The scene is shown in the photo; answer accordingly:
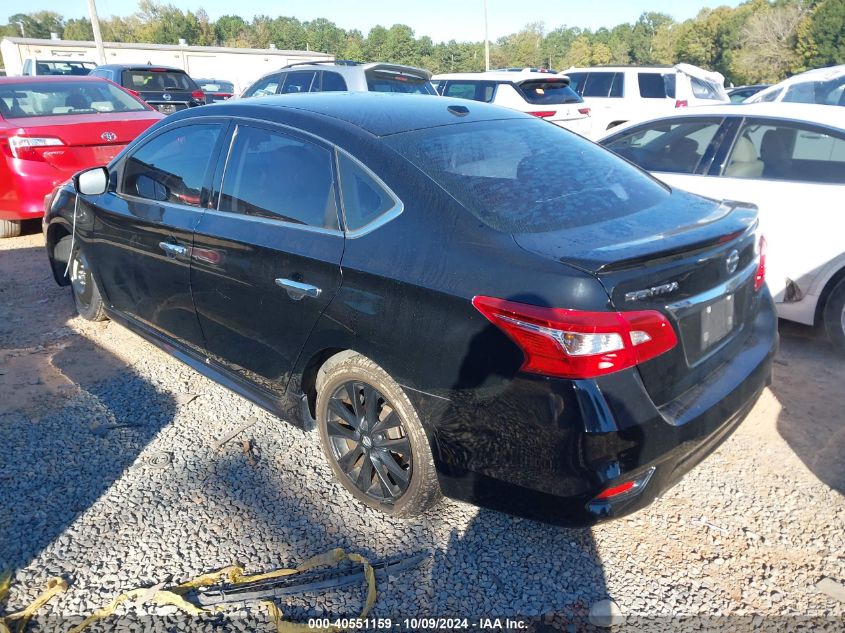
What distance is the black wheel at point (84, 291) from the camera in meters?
4.73

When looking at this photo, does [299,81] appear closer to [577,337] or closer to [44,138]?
[44,138]

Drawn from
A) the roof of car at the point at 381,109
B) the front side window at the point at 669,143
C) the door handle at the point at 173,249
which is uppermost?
the roof of car at the point at 381,109

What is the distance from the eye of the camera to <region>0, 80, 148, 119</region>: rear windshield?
7.04 m

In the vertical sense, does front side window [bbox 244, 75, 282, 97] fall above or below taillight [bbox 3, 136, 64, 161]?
above

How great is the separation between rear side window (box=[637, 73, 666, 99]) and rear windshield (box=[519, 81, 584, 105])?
97.0 inches

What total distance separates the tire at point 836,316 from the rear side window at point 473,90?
8.33 meters

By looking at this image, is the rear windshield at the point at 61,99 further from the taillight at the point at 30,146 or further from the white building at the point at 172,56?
the white building at the point at 172,56

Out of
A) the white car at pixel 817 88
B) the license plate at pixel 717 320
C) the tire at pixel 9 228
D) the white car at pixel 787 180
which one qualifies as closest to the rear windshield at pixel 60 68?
the tire at pixel 9 228

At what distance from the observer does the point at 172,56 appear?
143ft

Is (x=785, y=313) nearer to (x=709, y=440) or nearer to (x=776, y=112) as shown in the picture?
(x=776, y=112)

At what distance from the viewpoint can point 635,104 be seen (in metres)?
13.2

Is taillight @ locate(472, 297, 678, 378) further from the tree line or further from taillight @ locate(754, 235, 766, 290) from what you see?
the tree line

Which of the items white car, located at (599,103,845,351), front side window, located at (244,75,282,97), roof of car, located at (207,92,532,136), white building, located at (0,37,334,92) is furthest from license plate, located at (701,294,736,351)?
white building, located at (0,37,334,92)

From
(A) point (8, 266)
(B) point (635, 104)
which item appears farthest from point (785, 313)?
(B) point (635, 104)
